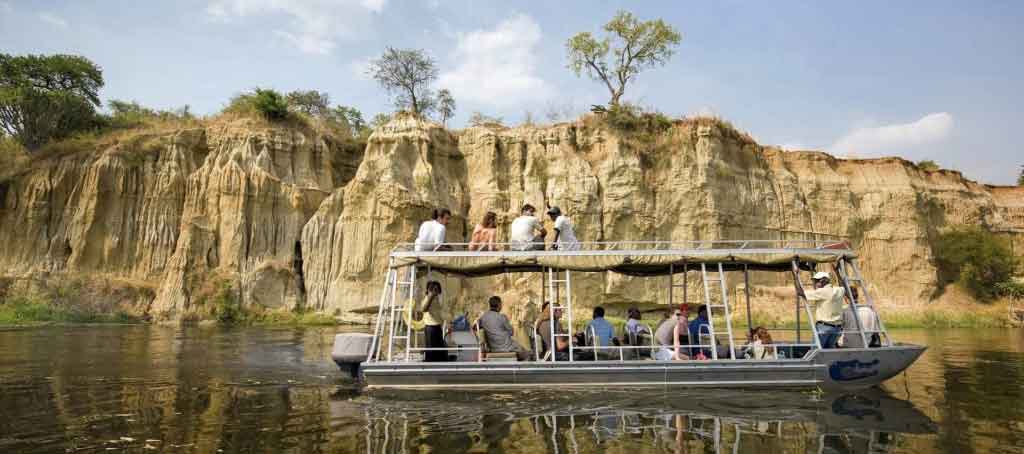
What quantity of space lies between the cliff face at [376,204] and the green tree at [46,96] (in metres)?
3.71

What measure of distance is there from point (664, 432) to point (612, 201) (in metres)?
24.6

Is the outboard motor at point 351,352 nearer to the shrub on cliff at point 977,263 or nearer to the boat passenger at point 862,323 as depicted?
the boat passenger at point 862,323

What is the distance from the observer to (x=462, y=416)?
7938 millimetres

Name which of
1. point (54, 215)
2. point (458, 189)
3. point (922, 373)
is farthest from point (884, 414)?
point (54, 215)

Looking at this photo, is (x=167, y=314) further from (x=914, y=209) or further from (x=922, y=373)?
(x=914, y=209)

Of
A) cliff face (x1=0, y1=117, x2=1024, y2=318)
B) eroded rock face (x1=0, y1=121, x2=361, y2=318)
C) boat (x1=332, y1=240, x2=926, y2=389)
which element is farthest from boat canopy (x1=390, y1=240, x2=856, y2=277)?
eroded rock face (x1=0, y1=121, x2=361, y2=318)

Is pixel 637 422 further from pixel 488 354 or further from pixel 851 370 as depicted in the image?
pixel 851 370

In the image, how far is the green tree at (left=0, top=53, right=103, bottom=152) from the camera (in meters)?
31.8

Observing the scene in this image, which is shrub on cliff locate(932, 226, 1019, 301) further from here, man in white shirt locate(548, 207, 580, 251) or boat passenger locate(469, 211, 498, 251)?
boat passenger locate(469, 211, 498, 251)

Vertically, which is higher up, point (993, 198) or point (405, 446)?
point (993, 198)

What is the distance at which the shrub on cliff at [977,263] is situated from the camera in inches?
1342

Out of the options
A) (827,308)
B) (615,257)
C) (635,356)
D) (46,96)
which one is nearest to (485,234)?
(615,257)

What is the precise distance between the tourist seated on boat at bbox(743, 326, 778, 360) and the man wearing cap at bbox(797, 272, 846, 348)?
2.51 feet

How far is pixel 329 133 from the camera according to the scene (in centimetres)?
Result: 3450
